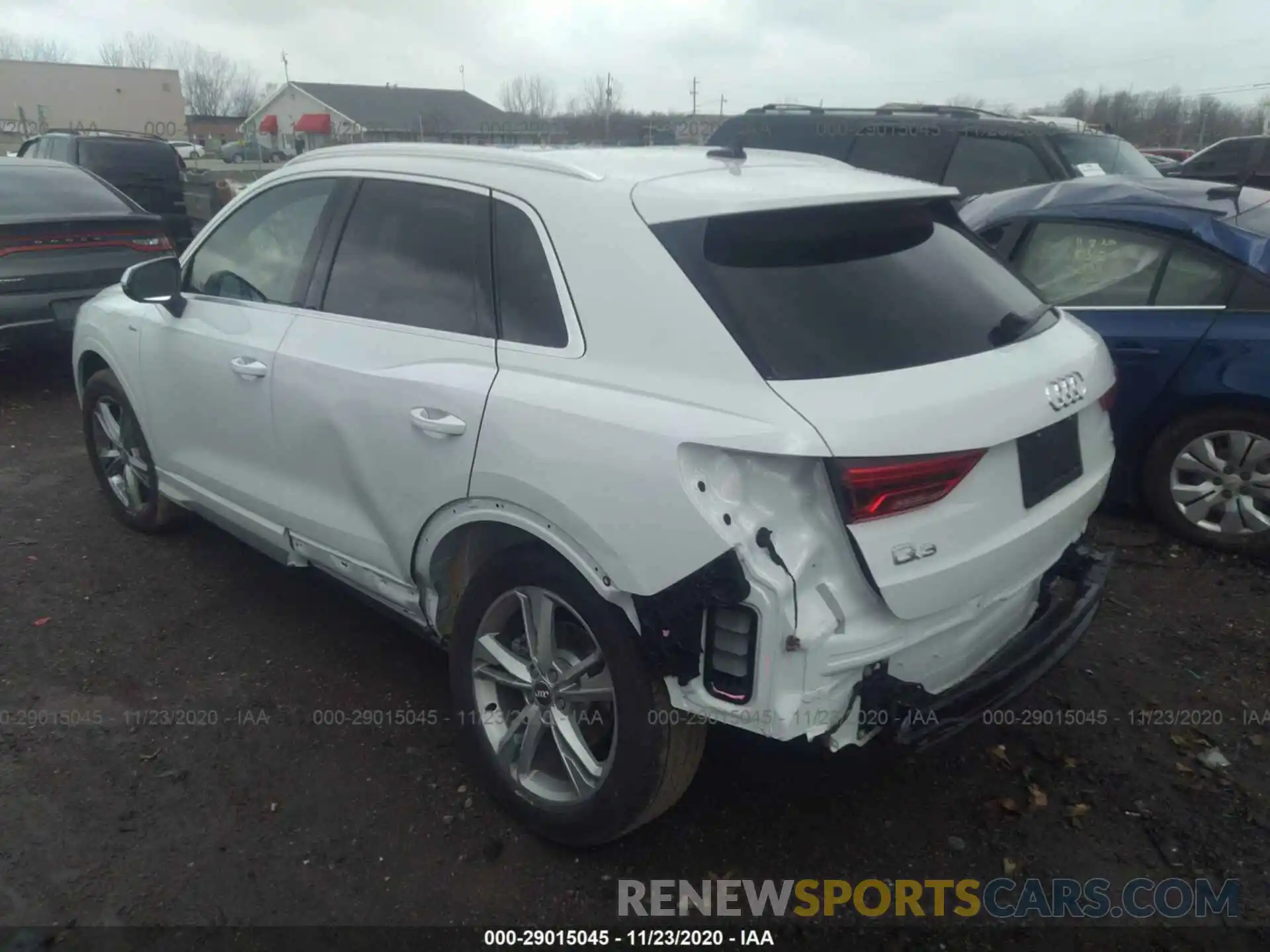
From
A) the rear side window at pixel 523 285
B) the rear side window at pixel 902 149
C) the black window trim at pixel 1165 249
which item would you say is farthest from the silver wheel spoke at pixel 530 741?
the rear side window at pixel 902 149

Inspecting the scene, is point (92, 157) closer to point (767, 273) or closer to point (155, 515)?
point (155, 515)

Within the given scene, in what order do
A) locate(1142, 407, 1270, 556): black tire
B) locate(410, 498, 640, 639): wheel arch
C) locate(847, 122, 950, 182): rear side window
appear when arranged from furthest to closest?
locate(847, 122, 950, 182): rear side window < locate(1142, 407, 1270, 556): black tire < locate(410, 498, 640, 639): wheel arch

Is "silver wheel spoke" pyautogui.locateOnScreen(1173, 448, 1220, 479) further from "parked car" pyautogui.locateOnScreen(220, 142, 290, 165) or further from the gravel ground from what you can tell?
"parked car" pyautogui.locateOnScreen(220, 142, 290, 165)

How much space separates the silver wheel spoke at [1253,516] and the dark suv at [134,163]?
12.5 m

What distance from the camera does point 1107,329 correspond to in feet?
14.8

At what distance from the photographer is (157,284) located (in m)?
3.87

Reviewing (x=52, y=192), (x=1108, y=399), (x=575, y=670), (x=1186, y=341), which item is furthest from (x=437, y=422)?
(x=52, y=192)

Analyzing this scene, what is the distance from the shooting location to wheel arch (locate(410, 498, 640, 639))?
2.38m

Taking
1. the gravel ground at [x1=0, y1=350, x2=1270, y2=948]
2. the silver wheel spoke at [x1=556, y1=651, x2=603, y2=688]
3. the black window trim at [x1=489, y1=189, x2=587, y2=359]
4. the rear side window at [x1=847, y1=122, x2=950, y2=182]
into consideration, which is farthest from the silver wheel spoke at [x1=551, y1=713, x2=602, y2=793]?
the rear side window at [x1=847, y1=122, x2=950, y2=182]

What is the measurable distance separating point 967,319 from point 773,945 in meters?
1.73

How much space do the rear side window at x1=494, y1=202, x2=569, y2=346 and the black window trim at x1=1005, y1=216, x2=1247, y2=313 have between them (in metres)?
2.49

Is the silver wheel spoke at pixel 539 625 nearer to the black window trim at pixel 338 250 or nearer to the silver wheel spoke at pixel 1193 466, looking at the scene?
the black window trim at pixel 338 250

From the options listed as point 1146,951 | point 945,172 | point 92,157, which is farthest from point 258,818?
point 92,157

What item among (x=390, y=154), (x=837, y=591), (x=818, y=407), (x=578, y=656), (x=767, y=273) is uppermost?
(x=390, y=154)
